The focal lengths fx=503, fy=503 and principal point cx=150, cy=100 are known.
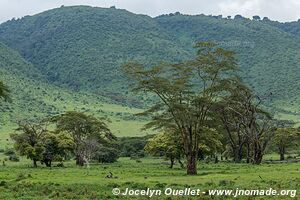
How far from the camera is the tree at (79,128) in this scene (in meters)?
67.5

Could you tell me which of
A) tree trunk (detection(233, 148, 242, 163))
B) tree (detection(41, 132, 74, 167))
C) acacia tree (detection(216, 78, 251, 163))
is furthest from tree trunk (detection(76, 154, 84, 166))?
tree trunk (detection(233, 148, 242, 163))

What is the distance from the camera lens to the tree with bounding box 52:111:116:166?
221 ft

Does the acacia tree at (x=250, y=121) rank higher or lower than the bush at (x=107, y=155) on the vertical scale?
higher

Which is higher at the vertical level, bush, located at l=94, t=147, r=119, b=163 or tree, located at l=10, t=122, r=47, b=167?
tree, located at l=10, t=122, r=47, b=167

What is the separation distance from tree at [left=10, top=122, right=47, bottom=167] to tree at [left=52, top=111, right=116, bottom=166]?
4375 millimetres

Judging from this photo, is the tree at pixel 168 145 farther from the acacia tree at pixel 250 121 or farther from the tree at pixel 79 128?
the tree at pixel 79 128

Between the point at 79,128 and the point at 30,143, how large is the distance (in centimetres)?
843

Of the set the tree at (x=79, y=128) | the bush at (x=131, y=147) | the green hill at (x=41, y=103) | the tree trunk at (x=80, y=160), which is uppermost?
the green hill at (x=41, y=103)

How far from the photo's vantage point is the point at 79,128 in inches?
2778

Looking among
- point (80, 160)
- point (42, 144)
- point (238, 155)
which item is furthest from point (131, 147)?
point (42, 144)

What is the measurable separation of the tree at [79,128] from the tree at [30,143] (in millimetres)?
4375

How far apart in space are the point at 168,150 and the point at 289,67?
126 m

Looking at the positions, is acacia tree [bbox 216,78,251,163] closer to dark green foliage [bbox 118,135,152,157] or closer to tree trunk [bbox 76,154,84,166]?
tree trunk [bbox 76,154,84,166]

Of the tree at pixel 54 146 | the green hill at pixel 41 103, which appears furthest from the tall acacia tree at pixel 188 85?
the green hill at pixel 41 103
